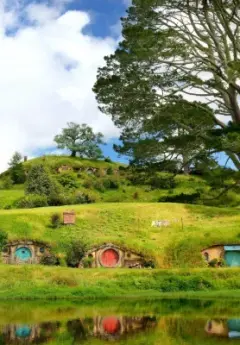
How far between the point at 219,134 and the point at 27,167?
6366 centimetres

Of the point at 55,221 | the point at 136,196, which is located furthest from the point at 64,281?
the point at 136,196

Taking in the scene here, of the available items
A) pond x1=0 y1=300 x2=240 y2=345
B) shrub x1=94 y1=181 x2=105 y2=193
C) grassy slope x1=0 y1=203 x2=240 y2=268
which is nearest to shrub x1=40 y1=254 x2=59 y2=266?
grassy slope x1=0 y1=203 x2=240 y2=268

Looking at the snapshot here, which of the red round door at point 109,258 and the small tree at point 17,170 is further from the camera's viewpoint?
the small tree at point 17,170

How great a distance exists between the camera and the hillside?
226 ft

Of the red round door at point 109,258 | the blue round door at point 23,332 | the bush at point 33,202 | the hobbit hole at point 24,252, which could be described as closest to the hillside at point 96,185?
the bush at point 33,202

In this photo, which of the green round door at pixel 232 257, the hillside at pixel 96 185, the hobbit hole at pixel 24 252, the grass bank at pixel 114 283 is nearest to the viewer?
the grass bank at pixel 114 283

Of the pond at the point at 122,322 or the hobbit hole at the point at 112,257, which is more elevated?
the hobbit hole at the point at 112,257

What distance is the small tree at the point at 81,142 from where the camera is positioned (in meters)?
104

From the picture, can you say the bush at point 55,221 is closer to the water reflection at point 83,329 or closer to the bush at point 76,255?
the bush at point 76,255

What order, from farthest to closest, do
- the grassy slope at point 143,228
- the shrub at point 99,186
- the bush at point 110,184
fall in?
the bush at point 110,184, the shrub at point 99,186, the grassy slope at point 143,228

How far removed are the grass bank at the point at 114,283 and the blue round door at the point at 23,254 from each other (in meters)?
6.03

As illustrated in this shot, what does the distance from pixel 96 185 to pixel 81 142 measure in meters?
25.1

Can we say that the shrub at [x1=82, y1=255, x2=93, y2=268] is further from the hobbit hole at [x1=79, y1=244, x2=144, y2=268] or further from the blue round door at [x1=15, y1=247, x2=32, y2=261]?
the blue round door at [x1=15, y1=247, x2=32, y2=261]

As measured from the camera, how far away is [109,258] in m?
35.7
